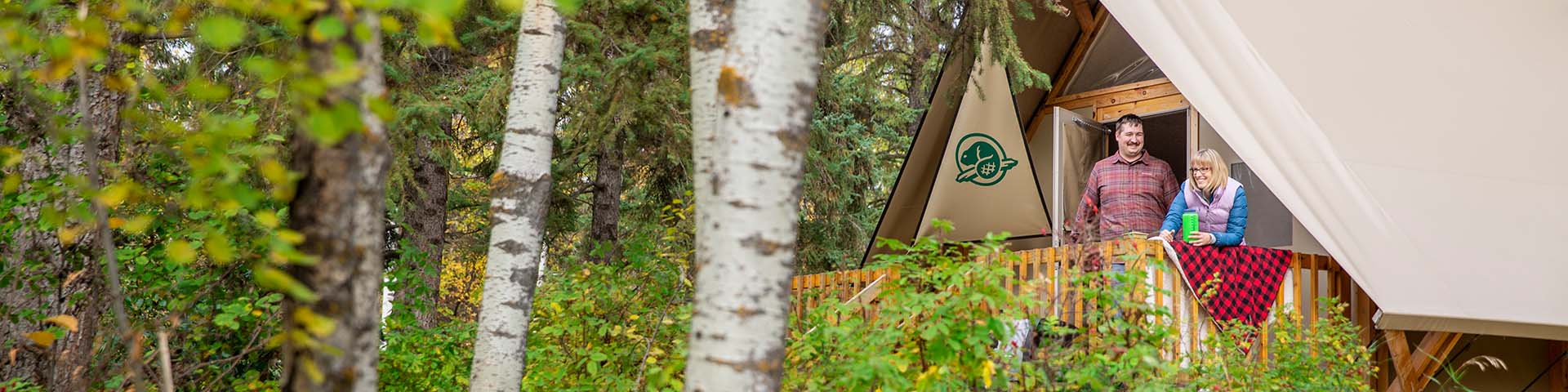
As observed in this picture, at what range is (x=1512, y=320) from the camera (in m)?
5.29

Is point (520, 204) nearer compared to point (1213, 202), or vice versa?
point (520, 204)

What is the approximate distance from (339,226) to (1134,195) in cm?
538

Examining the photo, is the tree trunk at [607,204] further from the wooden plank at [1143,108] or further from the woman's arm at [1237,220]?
the woman's arm at [1237,220]

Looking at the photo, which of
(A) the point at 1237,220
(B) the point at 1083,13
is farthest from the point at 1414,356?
(B) the point at 1083,13

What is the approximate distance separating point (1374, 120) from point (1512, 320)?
1162 mm

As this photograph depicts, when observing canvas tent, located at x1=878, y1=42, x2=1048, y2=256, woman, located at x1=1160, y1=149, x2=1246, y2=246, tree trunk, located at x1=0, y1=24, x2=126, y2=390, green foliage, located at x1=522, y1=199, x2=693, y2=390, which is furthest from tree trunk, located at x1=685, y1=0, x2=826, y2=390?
canvas tent, located at x1=878, y1=42, x2=1048, y2=256

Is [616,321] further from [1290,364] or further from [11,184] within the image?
[11,184]

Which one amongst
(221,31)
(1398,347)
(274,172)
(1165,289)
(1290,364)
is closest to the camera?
(221,31)

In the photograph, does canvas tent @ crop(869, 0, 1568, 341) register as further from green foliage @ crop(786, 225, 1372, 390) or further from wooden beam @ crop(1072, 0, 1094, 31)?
wooden beam @ crop(1072, 0, 1094, 31)

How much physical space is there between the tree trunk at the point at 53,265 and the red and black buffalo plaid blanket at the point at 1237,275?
449 cm

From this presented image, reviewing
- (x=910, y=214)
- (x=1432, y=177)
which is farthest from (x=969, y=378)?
(x=910, y=214)

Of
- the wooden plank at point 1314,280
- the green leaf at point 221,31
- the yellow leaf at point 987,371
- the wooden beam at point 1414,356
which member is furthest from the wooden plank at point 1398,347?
the green leaf at point 221,31

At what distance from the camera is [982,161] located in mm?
7449

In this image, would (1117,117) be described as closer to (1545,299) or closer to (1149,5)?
(1149,5)
